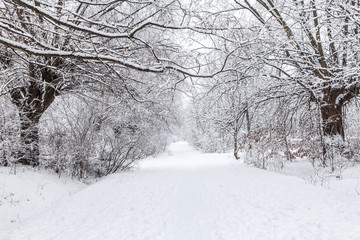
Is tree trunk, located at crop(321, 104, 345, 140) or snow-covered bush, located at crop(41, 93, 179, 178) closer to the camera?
tree trunk, located at crop(321, 104, 345, 140)

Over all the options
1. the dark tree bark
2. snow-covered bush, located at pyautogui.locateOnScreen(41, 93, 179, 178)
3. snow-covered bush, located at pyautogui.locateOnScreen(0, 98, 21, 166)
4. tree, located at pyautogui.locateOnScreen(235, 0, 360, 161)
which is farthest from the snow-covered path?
tree, located at pyautogui.locateOnScreen(235, 0, 360, 161)

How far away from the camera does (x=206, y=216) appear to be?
4.98m

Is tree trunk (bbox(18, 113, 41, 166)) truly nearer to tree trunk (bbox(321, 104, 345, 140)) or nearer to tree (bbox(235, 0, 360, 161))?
tree (bbox(235, 0, 360, 161))

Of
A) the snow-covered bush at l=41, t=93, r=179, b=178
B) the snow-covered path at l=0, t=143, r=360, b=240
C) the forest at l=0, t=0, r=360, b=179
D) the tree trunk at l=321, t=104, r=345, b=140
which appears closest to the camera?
the snow-covered path at l=0, t=143, r=360, b=240

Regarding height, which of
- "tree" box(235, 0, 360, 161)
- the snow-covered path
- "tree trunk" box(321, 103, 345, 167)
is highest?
"tree" box(235, 0, 360, 161)

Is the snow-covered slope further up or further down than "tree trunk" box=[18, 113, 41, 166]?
further down

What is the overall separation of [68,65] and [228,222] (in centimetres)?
641

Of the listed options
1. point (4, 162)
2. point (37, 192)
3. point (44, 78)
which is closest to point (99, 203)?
point (37, 192)

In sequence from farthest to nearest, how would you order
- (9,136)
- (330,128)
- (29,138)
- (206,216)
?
(330,128) < (29,138) < (9,136) < (206,216)

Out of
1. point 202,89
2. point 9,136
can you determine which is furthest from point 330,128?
point 9,136

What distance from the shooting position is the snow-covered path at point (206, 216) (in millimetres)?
3941

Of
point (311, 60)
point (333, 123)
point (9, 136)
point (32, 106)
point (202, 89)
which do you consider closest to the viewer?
point (9, 136)

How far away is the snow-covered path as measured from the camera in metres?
3.94

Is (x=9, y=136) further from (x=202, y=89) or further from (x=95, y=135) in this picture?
(x=202, y=89)
